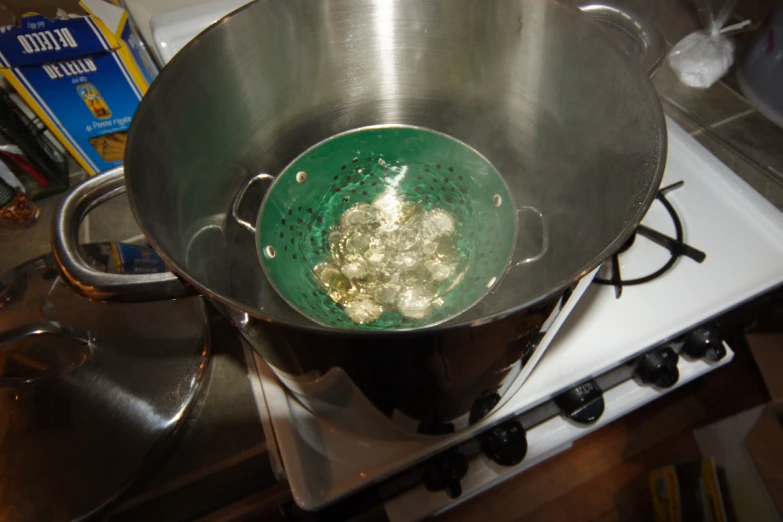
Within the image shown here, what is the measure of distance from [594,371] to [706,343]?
143 millimetres

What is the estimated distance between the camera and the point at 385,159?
0.62 m

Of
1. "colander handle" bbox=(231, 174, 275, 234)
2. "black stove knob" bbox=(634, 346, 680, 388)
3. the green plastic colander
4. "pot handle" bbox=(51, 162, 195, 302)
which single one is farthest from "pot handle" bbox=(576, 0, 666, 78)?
"pot handle" bbox=(51, 162, 195, 302)

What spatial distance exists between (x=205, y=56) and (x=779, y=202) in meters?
0.76

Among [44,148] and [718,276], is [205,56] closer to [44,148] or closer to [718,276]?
[44,148]

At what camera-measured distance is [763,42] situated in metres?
0.73

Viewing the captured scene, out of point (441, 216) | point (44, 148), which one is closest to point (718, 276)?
point (441, 216)

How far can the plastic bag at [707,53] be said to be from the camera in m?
0.76

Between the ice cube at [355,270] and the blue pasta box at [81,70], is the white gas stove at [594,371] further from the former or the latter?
the blue pasta box at [81,70]

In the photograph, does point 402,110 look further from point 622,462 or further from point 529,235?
point 622,462

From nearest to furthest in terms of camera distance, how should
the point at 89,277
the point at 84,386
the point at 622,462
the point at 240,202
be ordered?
the point at 89,277, the point at 84,386, the point at 240,202, the point at 622,462

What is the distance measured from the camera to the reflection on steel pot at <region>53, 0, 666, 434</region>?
1.01 ft

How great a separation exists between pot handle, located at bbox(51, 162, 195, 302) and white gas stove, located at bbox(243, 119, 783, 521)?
0.66ft

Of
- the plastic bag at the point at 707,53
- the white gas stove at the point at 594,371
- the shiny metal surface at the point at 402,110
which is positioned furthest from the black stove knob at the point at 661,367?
the plastic bag at the point at 707,53

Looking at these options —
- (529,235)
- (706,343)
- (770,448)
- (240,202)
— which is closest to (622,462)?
(770,448)
